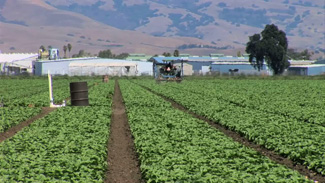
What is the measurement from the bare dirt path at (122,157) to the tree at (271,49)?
86039mm

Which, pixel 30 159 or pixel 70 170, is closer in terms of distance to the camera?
pixel 70 170

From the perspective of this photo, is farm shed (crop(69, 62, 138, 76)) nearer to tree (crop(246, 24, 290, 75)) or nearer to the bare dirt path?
tree (crop(246, 24, 290, 75))

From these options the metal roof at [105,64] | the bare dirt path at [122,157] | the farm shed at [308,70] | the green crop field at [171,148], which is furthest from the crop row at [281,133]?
the farm shed at [308,70]

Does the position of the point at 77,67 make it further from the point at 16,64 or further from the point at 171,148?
the point at 171,148


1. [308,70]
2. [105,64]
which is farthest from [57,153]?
[308,70]

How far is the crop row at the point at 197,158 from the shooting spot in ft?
34.4

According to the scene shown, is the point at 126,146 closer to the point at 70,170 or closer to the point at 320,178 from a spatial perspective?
the point at 70,170

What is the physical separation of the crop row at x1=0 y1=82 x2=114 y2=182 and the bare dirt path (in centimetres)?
26

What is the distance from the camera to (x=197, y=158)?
484 inches

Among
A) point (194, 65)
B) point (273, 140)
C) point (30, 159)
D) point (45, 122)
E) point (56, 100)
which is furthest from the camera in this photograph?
point (194, 65)

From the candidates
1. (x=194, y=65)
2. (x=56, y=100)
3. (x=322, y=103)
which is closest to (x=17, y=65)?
(x=194, y=65)

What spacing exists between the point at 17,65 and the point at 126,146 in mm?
99270

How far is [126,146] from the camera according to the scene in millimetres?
15414

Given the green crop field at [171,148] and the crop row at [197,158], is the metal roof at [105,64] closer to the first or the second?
the green crop field at [171,148]
